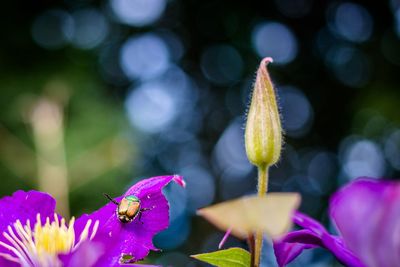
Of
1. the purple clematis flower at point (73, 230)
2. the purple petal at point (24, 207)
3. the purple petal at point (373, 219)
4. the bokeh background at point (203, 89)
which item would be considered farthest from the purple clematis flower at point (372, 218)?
the bokeh background at point (203, 89)

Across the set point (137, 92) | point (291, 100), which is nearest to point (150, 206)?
point (291, 100)

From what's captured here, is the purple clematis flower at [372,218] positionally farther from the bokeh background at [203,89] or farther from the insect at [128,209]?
the bokeh background at [203,89]

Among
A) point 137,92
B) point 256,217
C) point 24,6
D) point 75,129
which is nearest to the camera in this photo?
point 256,217

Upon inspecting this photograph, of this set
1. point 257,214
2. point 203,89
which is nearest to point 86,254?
point 257,214

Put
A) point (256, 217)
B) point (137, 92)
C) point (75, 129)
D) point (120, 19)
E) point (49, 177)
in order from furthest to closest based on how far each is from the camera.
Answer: point (137, 92), point (120, 19), point (75, 129), point (49, 177), point (256, 217)

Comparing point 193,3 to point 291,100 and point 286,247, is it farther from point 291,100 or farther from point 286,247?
point 286,247
